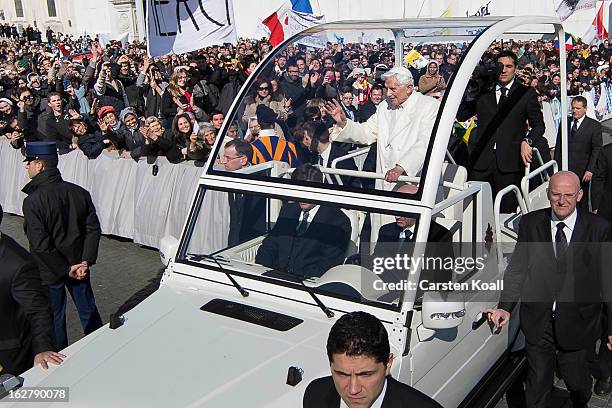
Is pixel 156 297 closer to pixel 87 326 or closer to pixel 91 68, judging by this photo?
pixel 87 326

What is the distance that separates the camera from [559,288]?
13.7 feet

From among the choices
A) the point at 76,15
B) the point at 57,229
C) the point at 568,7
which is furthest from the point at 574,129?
the point at 76,15

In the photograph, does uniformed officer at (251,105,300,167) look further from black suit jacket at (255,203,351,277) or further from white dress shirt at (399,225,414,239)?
white dress shirt at (399,225,414,239)

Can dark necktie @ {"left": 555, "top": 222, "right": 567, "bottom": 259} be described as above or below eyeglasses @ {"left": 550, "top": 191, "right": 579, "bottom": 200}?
A: below

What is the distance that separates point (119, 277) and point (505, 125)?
182 inches

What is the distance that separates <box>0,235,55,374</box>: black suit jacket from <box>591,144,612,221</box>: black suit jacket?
5704 millimetres

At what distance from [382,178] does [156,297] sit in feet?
5.75

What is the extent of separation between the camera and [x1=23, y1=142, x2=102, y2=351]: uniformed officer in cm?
530

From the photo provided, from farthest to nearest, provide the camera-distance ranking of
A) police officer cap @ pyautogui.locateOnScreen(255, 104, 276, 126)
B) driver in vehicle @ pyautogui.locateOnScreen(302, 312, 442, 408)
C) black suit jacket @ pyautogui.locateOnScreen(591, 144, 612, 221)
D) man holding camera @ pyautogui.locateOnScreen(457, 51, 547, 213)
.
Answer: black suit jacket @ pyautogui.locateOnScreen(591, 144, 612, 221) < man holding camera @ pyautogui.locateOnScreen(457, 51, 547, 213) < police officer cap @ pyautogui.locateOnScreen(255, 104, 276, 126) < driver in vehicle @ pyautogui.locateOnScreen(302, 312, 442, 408)

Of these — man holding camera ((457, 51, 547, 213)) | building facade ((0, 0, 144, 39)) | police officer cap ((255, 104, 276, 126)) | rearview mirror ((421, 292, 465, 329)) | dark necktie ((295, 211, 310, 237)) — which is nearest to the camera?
rearview mirror ((421, 292, 465, 329))

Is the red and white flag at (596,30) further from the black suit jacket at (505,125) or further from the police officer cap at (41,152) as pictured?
the police officer cap at (41,152)

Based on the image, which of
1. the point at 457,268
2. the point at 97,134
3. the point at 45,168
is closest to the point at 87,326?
the point at 45,168

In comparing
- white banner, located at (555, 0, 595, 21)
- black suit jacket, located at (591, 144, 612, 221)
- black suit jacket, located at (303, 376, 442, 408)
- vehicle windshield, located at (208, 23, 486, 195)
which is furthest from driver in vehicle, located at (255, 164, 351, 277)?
white banner, located at (555, 0, 595, 21)

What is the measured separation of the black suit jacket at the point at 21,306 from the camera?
3.66 metres
